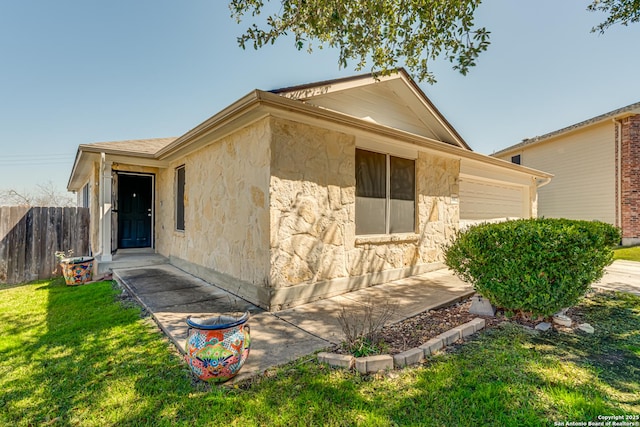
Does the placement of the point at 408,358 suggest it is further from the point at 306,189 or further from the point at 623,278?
the point at 623,278

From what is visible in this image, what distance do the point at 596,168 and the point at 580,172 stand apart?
2.36 ft

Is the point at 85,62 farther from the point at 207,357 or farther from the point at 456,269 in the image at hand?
the point at 456,269

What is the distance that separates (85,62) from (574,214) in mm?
23483

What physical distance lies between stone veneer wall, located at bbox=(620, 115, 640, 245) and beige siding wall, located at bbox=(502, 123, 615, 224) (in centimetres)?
41

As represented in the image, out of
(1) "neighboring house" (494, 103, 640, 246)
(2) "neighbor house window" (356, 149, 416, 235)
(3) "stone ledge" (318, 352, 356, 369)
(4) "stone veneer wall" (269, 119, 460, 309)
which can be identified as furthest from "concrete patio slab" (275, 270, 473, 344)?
(1) "neighboring house" (494, 103, 640, 246)

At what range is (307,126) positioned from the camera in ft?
15.7

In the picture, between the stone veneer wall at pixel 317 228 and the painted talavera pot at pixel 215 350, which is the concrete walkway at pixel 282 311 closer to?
the painted talavera pot at pixel 215 350

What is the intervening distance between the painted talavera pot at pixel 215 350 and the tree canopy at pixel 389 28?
4.57 meters

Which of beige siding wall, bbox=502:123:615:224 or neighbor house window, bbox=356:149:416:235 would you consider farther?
beige siding wall, bbox=502:123:615:224

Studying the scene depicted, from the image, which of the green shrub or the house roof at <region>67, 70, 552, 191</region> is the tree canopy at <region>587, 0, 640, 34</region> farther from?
the green shrub

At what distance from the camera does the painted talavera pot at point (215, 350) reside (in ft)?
8.00

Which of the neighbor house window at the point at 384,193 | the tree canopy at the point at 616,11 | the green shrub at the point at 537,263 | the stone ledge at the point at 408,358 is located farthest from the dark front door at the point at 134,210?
the tree canopy at the point at 616,11

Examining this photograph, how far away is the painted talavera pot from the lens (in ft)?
8.00

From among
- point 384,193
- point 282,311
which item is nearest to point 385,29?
point 384,193
